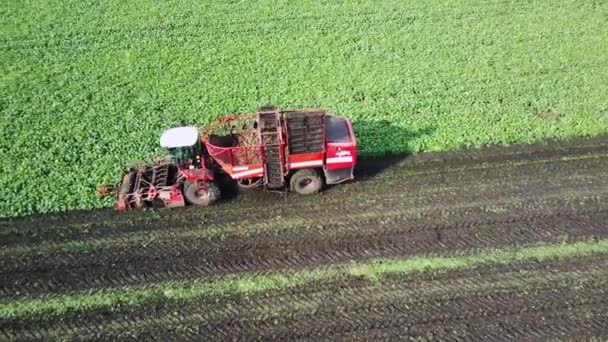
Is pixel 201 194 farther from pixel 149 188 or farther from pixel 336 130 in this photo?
pixel 336 130

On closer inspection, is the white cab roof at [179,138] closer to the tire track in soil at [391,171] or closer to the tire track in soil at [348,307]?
the tire track in soil at [391,171]

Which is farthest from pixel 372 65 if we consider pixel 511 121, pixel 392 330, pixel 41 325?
pixel 41 325

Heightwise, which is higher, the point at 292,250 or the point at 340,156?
the point at 340,156

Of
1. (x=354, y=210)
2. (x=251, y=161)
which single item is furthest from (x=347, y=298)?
(x=251, y=161)

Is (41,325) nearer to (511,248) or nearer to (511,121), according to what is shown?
(511,248)

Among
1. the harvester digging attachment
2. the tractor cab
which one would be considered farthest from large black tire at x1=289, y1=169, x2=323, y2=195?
the harvester digging attachment

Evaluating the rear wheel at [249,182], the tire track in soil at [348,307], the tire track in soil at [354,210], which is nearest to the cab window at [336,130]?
the tire track in soil at [354,210]
